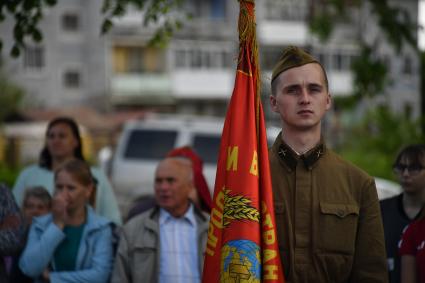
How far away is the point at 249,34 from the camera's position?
340cm

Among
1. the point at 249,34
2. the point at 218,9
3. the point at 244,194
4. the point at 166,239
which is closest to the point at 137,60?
the point at 218,9

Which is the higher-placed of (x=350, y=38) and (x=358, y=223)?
(x=350, y=38)

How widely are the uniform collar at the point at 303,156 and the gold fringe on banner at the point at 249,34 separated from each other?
0.17 m

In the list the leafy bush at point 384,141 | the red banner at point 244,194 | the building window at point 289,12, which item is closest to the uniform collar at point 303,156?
the red banner at point 244,194

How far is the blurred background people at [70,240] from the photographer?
5.05 m

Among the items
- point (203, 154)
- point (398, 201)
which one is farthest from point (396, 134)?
point (398, 201)

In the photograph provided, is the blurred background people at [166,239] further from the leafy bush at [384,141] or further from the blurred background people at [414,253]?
the leafy bush at [384,141]

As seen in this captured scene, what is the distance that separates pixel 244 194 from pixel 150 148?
11.6m

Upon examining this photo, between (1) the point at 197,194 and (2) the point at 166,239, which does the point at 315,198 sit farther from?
(1) the point at 197,194

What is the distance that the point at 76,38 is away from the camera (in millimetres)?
45938

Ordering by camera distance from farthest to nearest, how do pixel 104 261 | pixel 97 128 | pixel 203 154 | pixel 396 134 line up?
pixel 97 128, pixel 396 134, pixel 203 154, pixel 104 261

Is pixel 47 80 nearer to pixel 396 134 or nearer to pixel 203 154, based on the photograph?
pixel 396 134

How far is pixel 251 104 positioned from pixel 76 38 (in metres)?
43.6

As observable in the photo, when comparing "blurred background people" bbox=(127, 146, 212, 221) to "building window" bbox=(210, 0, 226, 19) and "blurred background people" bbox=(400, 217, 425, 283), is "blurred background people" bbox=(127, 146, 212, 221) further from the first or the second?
"building window" bbox=(210, 0, 226, 19)
